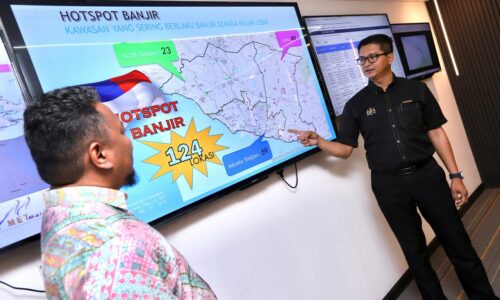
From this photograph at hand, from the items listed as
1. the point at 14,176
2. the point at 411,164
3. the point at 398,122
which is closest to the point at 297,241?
the point at 411,164

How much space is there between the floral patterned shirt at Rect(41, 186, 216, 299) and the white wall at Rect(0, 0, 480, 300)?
509 millimetres

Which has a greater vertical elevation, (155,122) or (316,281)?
(155,122)

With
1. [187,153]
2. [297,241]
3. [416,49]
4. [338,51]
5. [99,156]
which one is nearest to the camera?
[99,156]

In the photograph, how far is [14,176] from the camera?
1.04m

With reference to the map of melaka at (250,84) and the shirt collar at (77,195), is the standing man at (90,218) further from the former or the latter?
the map of melaka at (250,84)

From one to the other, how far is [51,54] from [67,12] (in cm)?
18

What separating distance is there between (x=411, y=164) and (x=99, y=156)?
1.70m

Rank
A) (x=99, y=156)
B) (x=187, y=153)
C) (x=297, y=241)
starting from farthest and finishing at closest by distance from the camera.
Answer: (x=297, y=241) → (x=187, y=153) → (x=99, y=156)

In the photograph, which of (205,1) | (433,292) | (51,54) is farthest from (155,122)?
(433,292)

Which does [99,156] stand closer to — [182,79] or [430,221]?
[182,79]

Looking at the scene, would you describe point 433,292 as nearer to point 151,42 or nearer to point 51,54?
point 151,42

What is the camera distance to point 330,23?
7.81 ft

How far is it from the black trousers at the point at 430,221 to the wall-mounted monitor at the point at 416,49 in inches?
55.8

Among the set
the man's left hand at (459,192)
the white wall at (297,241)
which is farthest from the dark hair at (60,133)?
the man's left hand at (459,192)
